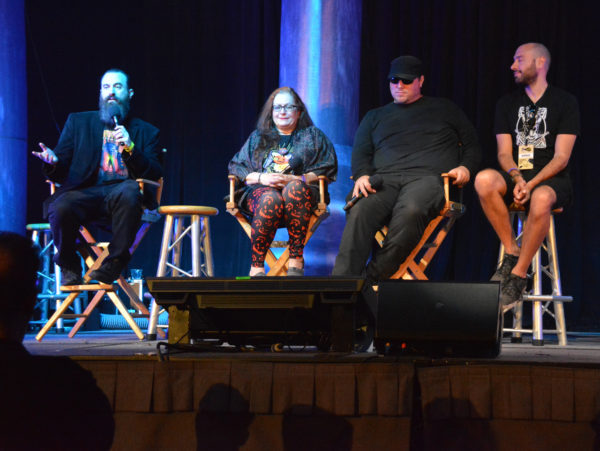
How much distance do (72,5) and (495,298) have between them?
5.15 metres

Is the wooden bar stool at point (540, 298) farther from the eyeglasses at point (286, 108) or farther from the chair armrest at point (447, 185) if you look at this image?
the eyeglasses at point (286, 108)

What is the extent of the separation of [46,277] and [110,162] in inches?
70.3

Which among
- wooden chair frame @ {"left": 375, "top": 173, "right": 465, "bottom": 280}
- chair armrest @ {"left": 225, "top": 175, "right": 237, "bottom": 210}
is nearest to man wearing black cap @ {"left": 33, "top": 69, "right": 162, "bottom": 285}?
chair armrest @ {"left": 225, "top": 175, "right": 237, "bottom": 210}

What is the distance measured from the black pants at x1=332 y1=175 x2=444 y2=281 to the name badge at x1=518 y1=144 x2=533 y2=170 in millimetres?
454

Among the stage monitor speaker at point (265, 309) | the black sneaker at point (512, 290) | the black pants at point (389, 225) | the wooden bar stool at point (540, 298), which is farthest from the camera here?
the wooden bar stool at point (540, 298)

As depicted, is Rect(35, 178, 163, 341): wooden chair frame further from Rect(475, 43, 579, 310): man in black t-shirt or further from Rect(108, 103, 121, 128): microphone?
Rect(475, 43, 579, 310): man in black t-shirt

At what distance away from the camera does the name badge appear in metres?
3.57

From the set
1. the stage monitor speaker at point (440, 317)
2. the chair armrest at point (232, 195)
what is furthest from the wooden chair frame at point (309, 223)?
the stage monitor speaker at point (440, 317)

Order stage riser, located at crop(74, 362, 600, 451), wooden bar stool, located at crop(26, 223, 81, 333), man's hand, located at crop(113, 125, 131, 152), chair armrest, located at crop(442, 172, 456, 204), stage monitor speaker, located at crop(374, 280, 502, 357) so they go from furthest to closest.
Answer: wooden bar stool, located at crop(26, 223, 81, 333) < man's hand, located at crop(113, 125, 131, 152) < chair armrest, located at crop(442, 172, 456, 204) < stage monitor speaker, located at crop(374, 280, 502, 357) < stage riser, located at crop(74, 362, 600, 451)

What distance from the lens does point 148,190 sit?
3.83m

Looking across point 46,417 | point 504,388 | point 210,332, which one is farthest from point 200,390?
point 504,388

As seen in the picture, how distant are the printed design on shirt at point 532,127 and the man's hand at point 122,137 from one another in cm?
198

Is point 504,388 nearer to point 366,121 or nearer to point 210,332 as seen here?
point 210,332

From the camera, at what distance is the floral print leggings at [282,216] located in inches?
136
